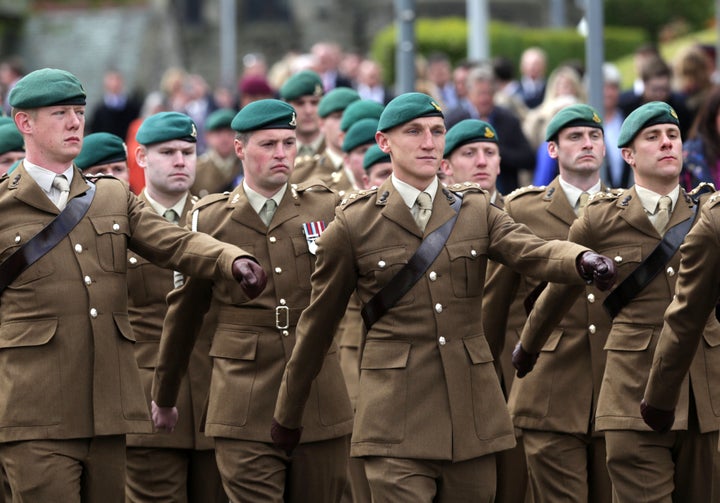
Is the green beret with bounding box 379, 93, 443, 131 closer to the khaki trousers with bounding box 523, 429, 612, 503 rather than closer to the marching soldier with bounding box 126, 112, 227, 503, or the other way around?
the marching soldier with bounding box 126, 112, 227, 503

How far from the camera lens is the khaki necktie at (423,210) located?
26.4ft

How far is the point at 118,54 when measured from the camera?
134 feet

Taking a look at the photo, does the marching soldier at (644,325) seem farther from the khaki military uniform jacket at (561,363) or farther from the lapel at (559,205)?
the lapel at (559,205)

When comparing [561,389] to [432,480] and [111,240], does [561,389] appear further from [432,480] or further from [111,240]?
[111,240]

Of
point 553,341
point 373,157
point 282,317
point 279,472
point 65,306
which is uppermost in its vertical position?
point 373,157

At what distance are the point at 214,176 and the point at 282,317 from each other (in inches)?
226

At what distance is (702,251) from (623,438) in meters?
1.31

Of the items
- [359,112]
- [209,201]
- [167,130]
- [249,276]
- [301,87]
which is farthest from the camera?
[301,87]

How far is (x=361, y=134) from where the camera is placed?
37.3 ft

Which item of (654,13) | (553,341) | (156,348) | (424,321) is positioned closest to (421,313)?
(424,321)

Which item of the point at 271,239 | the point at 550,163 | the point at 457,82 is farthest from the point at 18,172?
the point at 457,82

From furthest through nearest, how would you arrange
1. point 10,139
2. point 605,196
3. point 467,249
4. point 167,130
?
point 10,139
point 167,130
point 605,196
point 467,249

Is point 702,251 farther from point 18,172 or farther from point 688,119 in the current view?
point 688,119

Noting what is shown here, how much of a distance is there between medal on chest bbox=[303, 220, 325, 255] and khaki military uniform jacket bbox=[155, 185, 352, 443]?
26 millimetres
